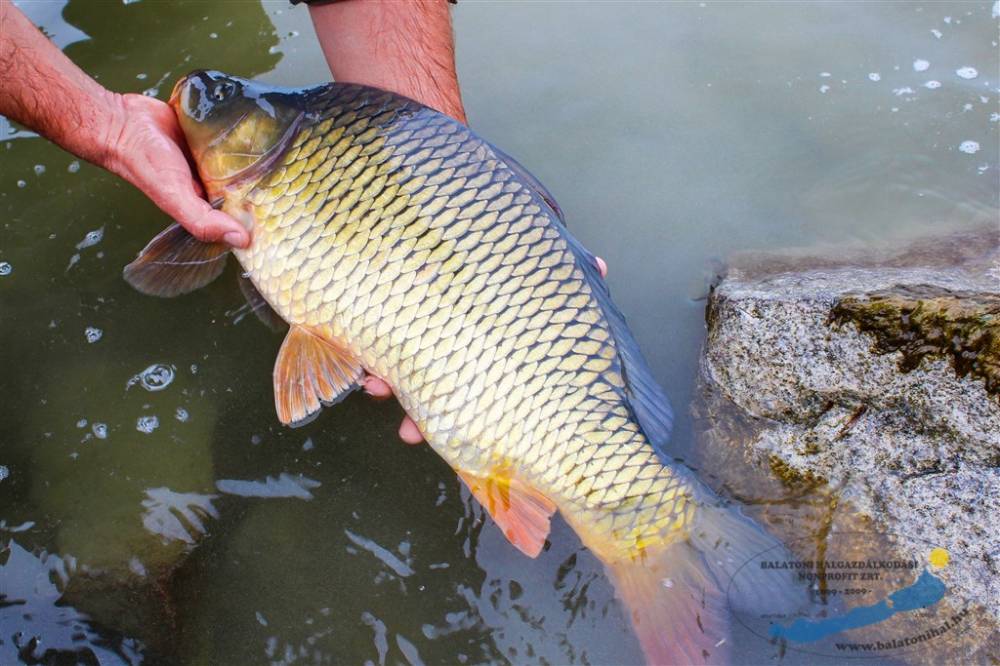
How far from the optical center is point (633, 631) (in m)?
1.83

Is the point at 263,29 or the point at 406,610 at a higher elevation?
the point at 263,29

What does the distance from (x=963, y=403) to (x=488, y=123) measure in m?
2.04

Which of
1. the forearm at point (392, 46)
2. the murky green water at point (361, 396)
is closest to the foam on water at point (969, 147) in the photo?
the murky green water at point (361, 396)

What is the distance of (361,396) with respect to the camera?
2.35 m

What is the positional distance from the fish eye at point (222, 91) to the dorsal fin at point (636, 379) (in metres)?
1.12

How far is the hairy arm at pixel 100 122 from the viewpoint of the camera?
2182 mm

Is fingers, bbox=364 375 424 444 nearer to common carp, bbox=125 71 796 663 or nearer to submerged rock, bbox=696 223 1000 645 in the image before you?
common carp, bbox=125 71 796 663

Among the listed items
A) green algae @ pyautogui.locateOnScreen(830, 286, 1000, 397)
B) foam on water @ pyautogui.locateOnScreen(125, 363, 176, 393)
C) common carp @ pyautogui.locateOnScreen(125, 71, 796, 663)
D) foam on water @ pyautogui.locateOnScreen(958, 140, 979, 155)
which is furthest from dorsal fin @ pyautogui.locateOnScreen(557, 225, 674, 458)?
foam on water @ pyautogui.locateOnScreen(958, 140, 979, 155)

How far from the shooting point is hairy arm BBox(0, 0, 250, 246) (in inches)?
85.9

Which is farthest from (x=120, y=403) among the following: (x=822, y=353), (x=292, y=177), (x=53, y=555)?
(x=822, y=353)

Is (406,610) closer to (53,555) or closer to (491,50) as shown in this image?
(53,555)

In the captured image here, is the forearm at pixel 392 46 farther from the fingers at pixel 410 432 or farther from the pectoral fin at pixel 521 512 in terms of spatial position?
the pectoral fin at pixel 521 512

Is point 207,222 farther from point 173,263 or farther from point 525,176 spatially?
point 525,176

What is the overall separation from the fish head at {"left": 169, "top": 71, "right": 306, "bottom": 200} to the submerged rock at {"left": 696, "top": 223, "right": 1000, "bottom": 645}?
1435 mm
